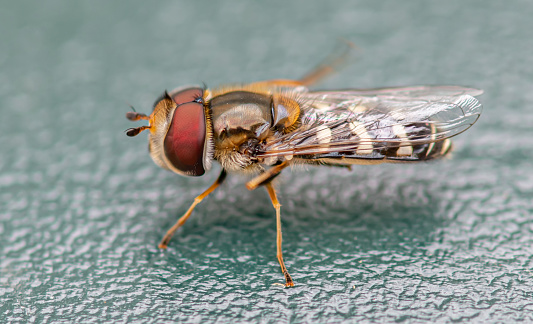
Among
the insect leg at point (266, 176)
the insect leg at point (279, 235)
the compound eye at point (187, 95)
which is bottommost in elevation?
the insect leg at point (279, 235)

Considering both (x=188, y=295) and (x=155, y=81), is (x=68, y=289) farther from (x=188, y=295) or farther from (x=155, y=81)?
(x=155, y=81)

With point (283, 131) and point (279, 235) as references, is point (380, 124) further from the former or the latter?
point (279, 235)

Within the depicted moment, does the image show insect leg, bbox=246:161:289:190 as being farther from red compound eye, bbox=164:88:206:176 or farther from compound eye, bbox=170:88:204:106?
compound eye, bbox=170:88:204:106

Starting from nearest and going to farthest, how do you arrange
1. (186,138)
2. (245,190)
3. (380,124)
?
1. (186,138)
2. (380,124)
3. (245,190)

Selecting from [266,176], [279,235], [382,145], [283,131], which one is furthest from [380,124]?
[279,235]

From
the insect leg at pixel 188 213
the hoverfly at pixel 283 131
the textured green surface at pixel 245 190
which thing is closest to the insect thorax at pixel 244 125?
the hoverfly at pixel 283 131

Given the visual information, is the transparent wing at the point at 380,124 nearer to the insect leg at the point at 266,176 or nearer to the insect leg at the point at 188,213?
the insect leg at the point at 266,176
